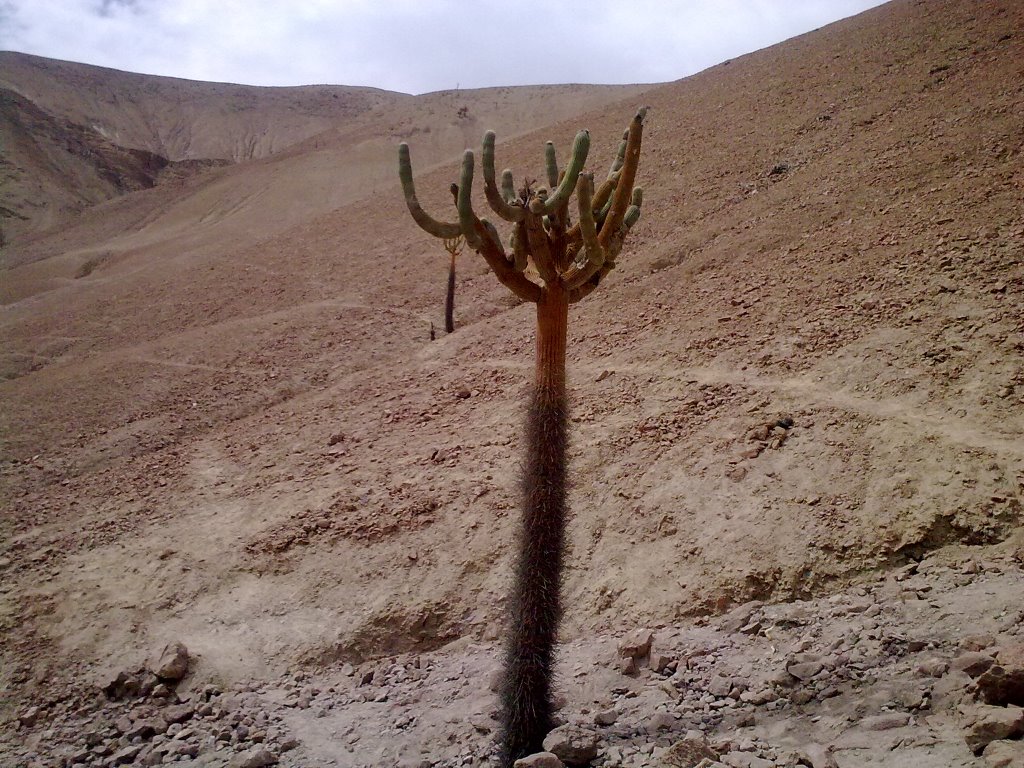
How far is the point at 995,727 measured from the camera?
10.0 feet

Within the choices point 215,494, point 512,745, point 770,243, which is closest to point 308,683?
point 512,745

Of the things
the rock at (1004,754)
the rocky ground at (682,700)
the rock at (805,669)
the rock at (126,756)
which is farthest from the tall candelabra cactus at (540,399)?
the rock at (126,756)

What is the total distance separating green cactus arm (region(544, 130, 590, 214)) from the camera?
4.39m

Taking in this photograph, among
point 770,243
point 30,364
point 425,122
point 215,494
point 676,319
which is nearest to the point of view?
point 215,494

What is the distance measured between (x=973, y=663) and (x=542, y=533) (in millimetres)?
2260

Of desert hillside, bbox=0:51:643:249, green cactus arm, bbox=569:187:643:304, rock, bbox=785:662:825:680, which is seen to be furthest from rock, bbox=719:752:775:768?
desert hillside, bbox=0:51:643:249

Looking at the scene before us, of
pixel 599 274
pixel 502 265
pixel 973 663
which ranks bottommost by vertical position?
pixel 973 663

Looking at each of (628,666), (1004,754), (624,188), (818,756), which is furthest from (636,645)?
(624,188)

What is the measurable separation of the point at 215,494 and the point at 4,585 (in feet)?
6.59

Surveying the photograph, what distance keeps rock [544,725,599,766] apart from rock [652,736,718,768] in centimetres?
37

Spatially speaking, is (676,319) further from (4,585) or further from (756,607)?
(4,585)

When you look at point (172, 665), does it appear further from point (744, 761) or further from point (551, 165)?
point (551, 165)

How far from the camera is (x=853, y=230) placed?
9.20m

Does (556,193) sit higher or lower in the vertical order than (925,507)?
higher
